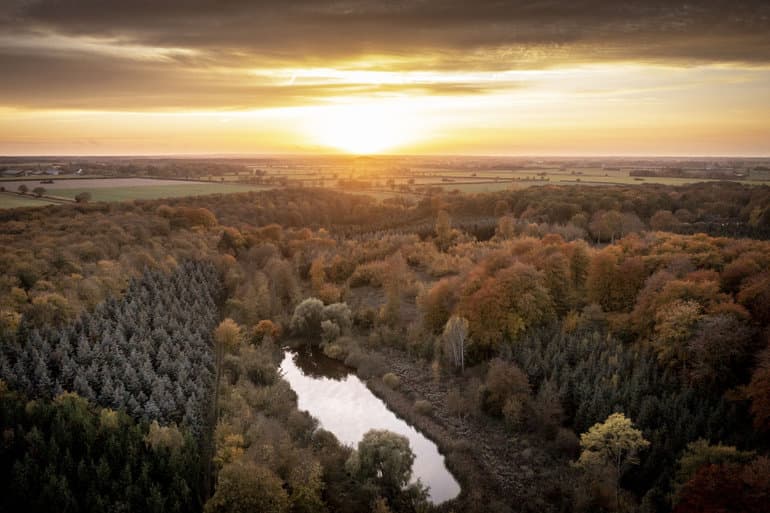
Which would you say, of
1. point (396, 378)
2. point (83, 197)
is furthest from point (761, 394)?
point (83, 197)

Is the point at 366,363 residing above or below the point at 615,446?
below

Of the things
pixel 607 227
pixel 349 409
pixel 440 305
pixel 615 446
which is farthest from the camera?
pixel 607 227

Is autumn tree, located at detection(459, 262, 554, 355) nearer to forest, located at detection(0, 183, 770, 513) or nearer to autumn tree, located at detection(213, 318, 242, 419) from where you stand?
forest, located at detection(0, 183, 770, 513)

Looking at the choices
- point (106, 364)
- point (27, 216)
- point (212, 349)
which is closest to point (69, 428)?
point (106, 364)

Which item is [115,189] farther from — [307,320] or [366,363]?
[366,363]

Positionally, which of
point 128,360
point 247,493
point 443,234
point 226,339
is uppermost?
point 443,234

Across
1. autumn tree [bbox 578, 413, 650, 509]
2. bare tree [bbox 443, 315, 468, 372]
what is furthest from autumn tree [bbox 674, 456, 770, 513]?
bare tree [bbox 443, 315, 468, 372]

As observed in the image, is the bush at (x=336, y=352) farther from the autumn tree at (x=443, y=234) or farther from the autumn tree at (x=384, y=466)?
the autumn tree at (x=443, y=234)

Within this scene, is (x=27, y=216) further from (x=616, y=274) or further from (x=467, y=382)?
(x=616, y=274)
